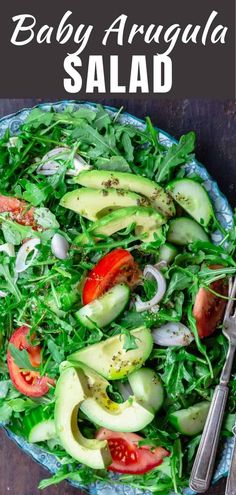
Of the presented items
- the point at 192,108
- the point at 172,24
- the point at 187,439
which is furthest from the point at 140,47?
the point at 187,439

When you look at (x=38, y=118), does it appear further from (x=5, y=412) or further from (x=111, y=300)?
(x=5, y=412)

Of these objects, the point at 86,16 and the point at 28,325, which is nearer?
the point at 28,325

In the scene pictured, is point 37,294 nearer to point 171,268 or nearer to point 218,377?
point 171,268

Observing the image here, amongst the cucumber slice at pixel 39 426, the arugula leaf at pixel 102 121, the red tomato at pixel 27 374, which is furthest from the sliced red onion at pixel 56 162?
the cucumber slice at pixel 39 426

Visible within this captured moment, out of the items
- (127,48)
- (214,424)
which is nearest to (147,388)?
(214,424)

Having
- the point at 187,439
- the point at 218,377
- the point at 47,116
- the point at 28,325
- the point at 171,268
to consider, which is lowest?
the point at 187,439

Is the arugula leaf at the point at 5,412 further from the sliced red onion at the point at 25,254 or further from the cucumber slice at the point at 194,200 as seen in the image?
Answer: the cucumber slice at the point at 194,200
